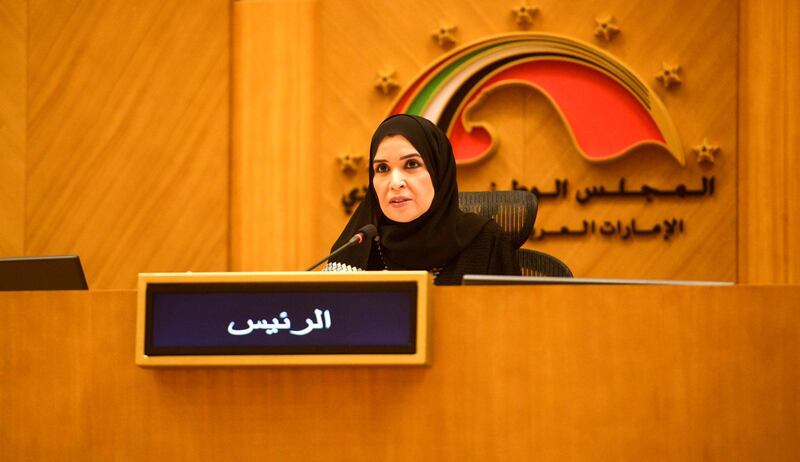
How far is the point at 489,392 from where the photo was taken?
1145mm

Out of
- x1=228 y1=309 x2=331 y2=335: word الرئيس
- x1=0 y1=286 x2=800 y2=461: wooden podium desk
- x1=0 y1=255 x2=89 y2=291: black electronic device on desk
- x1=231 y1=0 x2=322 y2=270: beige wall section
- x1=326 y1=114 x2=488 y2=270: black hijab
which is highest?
x1=231 y1=0 x2=322 y2=270: beige wall section

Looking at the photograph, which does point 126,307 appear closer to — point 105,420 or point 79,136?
point 105,420

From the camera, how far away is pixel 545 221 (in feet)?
13.2

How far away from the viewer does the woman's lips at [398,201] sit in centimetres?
236

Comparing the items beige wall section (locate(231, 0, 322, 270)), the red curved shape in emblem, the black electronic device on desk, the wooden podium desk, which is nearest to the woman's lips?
the black electronic device on desk

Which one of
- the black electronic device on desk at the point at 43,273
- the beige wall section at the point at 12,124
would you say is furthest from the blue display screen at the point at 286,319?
the beige wall section at the point at 12,124

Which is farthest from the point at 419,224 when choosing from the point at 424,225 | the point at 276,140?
the point at 276,140

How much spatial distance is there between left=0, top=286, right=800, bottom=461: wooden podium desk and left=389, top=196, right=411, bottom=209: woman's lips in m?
1.19

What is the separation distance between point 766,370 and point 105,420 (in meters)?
0.81

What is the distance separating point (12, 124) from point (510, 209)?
290 cm

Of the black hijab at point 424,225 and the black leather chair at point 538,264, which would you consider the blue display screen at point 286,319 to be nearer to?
the black hijab at point 424,225

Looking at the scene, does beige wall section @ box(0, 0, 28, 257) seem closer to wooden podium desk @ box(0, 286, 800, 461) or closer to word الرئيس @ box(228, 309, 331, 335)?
wooden podium desk @ box(0, 286, 800, 461)

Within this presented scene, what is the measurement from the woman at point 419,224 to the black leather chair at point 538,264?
0.10 meters

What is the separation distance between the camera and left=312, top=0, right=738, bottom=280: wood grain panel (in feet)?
12.8
